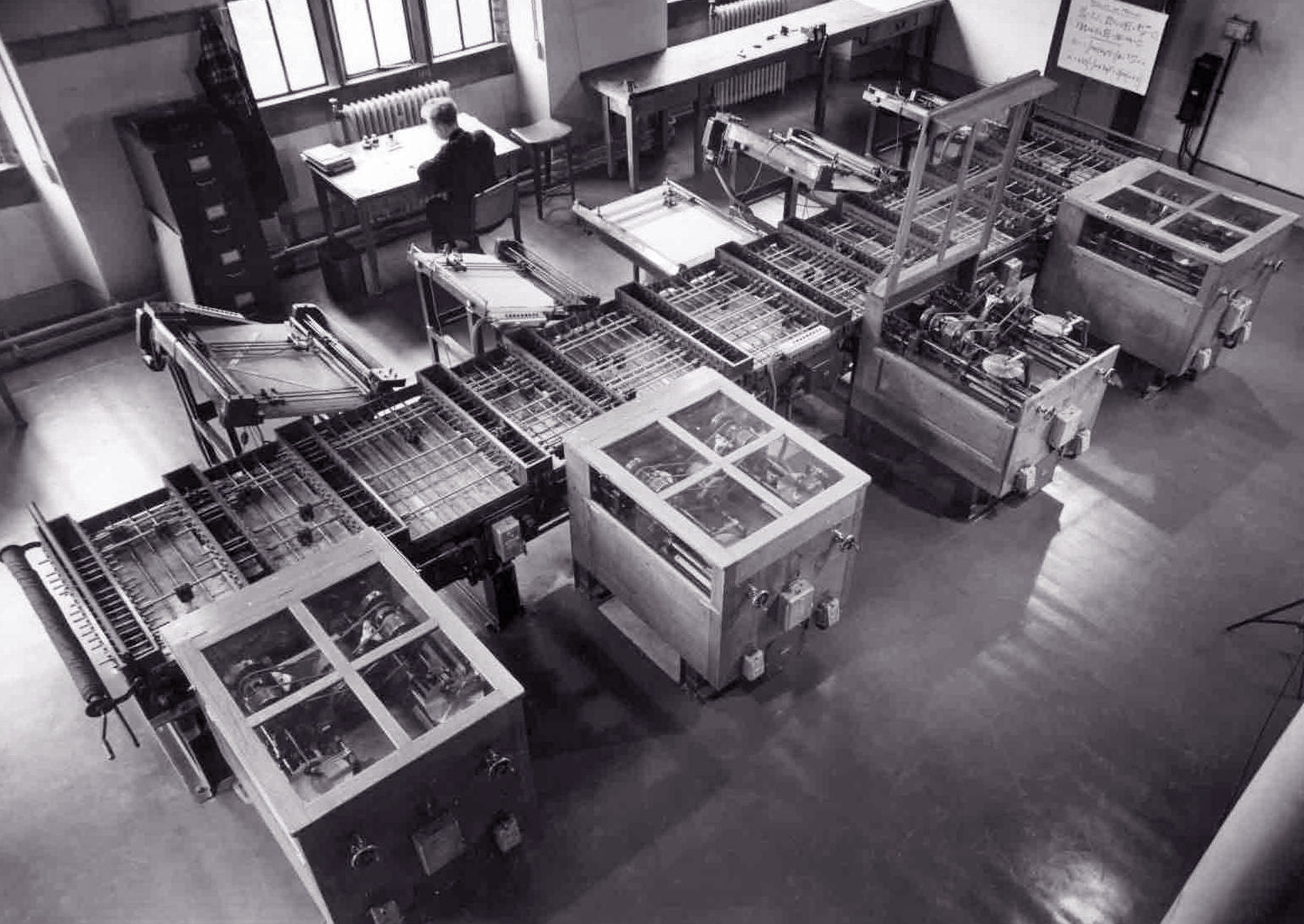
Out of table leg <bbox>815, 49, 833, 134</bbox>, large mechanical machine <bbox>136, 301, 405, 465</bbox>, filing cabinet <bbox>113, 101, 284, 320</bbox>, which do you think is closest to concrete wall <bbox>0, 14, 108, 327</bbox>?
filing cabinet <bbox>113, 101, 284, 320</bbox>

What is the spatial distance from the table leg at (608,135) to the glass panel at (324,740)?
650 centimetres

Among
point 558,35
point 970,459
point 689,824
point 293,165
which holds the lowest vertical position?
point 689,824

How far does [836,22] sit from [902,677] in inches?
280

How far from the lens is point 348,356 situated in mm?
5293

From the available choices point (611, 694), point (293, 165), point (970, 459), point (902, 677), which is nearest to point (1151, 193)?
point (970, 459)

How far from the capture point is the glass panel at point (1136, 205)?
254 inches

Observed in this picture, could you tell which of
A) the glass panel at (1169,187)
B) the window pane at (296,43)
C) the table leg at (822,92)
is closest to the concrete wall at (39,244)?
the window pane at (296,43)

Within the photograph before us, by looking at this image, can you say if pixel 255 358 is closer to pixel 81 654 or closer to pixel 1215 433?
pixel 81 654

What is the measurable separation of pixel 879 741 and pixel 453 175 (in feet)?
14.6

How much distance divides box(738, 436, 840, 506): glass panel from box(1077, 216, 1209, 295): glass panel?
320cm

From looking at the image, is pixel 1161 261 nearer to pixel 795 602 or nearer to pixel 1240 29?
pixel 1240 29

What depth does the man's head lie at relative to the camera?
6.51m

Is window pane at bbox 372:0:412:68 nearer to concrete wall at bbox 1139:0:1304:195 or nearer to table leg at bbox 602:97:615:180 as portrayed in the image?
table leg at bbox 602:97:615:180

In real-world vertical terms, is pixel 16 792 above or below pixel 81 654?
below
